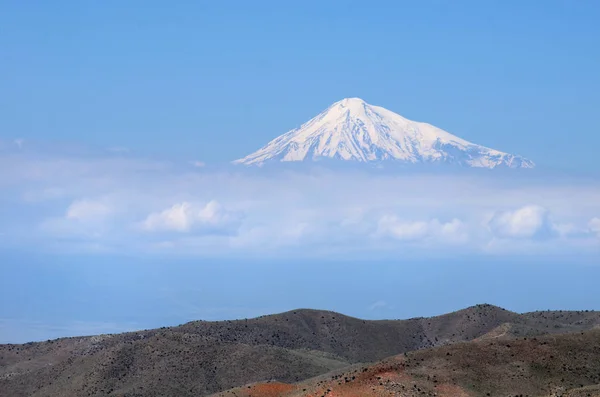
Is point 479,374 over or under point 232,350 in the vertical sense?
under

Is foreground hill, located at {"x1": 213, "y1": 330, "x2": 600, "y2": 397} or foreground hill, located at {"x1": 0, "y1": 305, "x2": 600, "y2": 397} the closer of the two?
foreground hill, located at {"x1": 213, "y1": 330, "x2": 600, "y2": 397}

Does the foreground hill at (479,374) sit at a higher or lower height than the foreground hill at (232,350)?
lower

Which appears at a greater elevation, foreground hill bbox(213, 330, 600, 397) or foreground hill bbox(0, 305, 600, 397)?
foreground hill bbox(0, 305, 600, 397)

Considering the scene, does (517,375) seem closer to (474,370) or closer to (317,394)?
(474,370)

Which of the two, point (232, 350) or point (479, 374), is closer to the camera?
point (479, 374)

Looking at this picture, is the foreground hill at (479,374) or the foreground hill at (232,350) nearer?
the foreground hill at (479,374)
